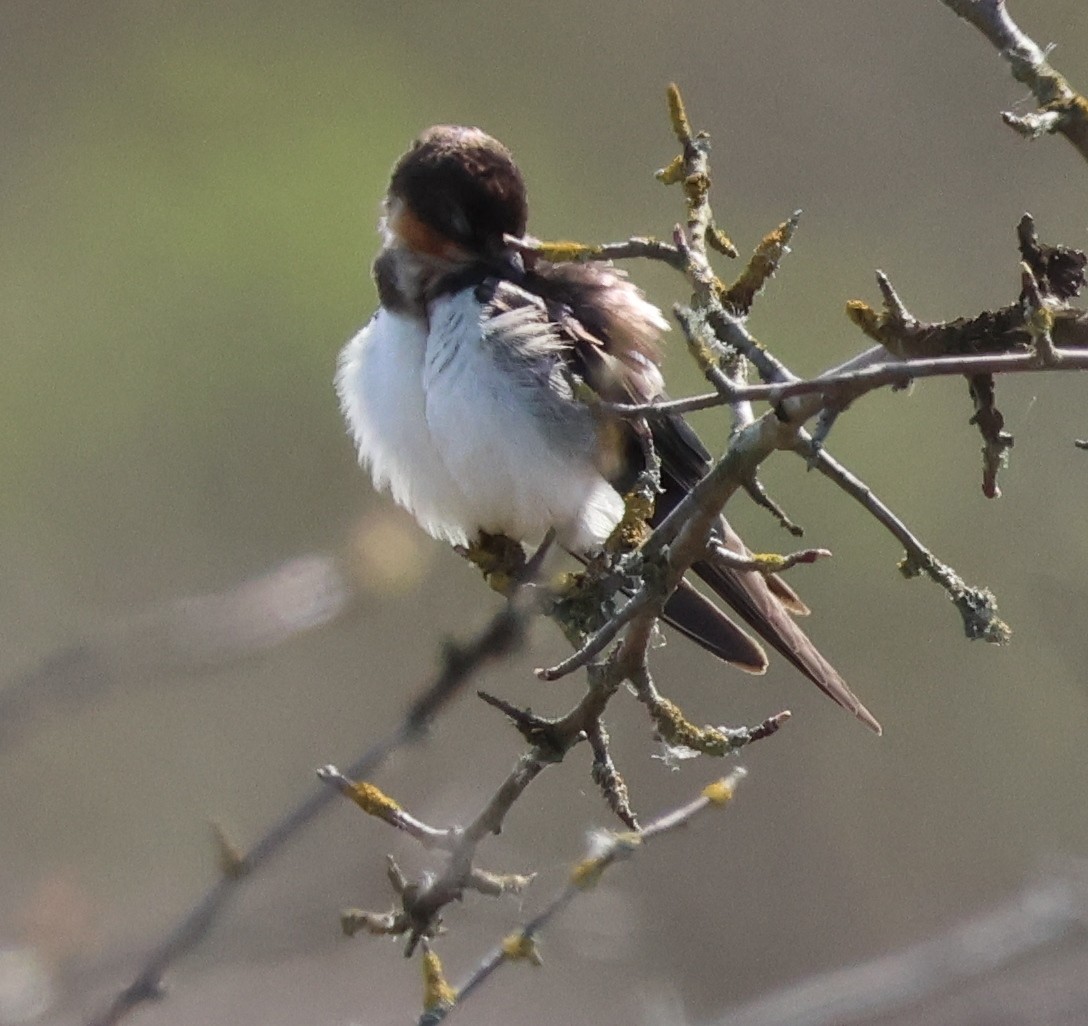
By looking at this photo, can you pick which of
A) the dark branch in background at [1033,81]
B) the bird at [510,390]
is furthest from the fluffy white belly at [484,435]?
the dark branch in background at [1033,81]

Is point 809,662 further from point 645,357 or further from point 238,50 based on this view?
point 238,50

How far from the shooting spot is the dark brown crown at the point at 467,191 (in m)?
3.94

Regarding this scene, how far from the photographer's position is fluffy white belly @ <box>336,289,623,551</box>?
3682 mm

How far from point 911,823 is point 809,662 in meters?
4.92

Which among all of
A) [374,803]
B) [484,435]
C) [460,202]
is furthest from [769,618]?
[374,803]

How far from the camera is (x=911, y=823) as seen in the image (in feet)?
27.0

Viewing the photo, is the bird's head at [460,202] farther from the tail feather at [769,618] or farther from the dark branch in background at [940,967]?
the dark branch in background at [940,967]

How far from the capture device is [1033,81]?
211 centimetres

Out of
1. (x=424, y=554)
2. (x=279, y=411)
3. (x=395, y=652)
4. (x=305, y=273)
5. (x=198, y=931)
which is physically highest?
(x=305, y=273)

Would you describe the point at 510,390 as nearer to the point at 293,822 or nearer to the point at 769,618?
the point at 769,618

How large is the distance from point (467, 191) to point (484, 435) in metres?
0.54

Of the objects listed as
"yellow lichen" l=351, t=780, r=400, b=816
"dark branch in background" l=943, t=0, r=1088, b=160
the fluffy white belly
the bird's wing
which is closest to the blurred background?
the fluffy white belly

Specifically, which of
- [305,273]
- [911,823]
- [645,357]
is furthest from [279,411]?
[645,357]

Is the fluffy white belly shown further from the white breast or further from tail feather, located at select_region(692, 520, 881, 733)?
tail feather, located at select_region(692, 520, 881, 733)
